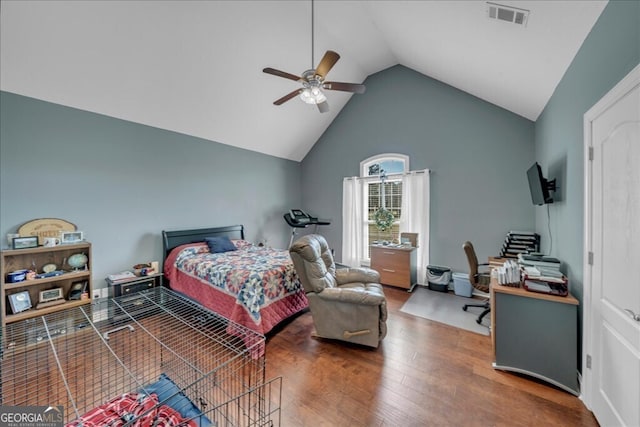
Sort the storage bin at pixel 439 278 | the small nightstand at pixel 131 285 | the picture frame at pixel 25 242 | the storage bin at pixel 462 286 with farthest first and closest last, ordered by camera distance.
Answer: the storage bin at pixel 439 278, the storage bin at pixel 462 286, the small nightstand at pixel 131 285, the picture frame at pixel 25 242

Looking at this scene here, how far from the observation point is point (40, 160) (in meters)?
2.68

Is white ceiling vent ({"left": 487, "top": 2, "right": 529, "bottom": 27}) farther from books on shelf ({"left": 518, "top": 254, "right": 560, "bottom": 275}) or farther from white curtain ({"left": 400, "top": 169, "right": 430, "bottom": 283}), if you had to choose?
white curtain ({"left": 400, "top": 169, "right": 430, "bottom": 283})

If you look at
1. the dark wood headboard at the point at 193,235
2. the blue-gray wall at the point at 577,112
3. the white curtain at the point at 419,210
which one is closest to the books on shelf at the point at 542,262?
the blue-gray wall at the point at 577,112

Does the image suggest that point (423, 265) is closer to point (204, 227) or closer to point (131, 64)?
point (204, 227)

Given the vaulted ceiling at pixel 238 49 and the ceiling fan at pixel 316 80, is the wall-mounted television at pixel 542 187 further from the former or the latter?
the ceiling fan at pixel 316 80

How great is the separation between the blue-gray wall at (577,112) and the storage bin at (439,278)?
4.57ft

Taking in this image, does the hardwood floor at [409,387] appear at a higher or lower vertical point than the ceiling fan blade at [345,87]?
lower

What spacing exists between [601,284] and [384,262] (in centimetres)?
285

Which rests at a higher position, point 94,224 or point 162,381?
point 94,224

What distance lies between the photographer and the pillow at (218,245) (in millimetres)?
3850

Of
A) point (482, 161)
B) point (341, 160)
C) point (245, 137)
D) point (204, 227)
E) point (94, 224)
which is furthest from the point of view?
point (341, 160)

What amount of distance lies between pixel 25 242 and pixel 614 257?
16.3 feet

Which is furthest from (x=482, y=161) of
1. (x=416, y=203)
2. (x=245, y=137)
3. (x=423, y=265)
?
(x=245, y=137)

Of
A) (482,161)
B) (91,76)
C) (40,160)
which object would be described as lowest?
(40,160)
